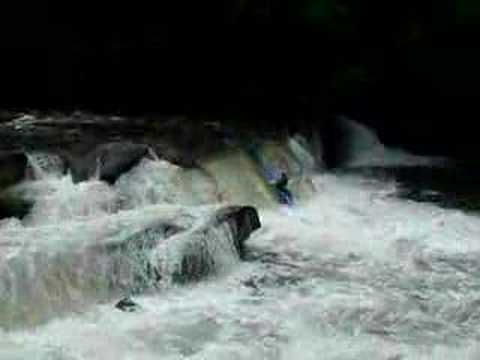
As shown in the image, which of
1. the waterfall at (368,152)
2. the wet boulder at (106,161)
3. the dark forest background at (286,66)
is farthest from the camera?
the dark forest background at (286,66)

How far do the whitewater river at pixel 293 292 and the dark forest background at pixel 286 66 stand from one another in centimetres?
327

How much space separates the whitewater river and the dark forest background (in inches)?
129

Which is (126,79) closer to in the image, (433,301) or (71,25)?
(71,25)

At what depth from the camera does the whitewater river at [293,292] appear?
19.7 ft

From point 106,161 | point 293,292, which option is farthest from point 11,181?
point 293,292

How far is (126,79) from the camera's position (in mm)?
13594

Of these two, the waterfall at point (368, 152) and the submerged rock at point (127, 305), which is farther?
the waterfall at point (368, 152)

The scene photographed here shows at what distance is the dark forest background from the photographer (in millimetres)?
12406

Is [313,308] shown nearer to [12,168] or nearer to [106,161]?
[106,161]

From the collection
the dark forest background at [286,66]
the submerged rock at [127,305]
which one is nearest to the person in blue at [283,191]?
the dark forest background at [286,66]

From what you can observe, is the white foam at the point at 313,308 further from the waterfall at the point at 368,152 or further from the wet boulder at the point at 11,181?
→ the waterfall at the point at 368,152

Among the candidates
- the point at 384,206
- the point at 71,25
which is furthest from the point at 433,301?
the point at 71,25

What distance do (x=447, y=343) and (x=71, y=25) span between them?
9293 millimetres

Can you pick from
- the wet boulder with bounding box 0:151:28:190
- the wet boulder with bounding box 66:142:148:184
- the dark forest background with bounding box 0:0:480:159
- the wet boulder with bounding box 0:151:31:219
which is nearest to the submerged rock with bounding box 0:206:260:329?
the wet boulder with bounding box 0:151:31:219
